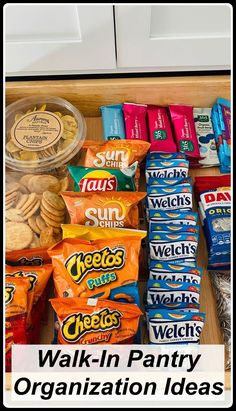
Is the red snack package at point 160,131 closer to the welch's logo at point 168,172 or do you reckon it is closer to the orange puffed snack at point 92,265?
the welch's logo at point 168,172

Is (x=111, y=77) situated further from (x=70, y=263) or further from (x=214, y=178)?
(x=70, y=263)

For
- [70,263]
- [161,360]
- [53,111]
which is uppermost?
[53,111]

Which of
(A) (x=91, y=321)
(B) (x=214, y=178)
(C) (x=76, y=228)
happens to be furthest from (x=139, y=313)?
(B) (x=214, y=178)

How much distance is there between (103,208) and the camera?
110 cm

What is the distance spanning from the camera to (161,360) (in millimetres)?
1006

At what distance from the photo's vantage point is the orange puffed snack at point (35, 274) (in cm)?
104

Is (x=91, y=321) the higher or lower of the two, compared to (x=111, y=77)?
lower

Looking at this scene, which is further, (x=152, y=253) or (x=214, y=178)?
(x=214, y=178)

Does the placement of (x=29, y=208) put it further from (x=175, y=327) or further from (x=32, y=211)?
(x=175, y=327)

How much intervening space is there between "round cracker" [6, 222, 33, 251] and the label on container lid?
23 cm

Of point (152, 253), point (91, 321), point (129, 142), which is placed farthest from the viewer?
point (129, 142)

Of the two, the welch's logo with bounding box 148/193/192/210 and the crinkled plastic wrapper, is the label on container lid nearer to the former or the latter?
the welch's logo with bounding box 148/193/192/210

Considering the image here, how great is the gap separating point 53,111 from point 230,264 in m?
0.64

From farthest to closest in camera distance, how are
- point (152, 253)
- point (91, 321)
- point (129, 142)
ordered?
point (129, 142) < point (152, 253) < point (91, 321)
